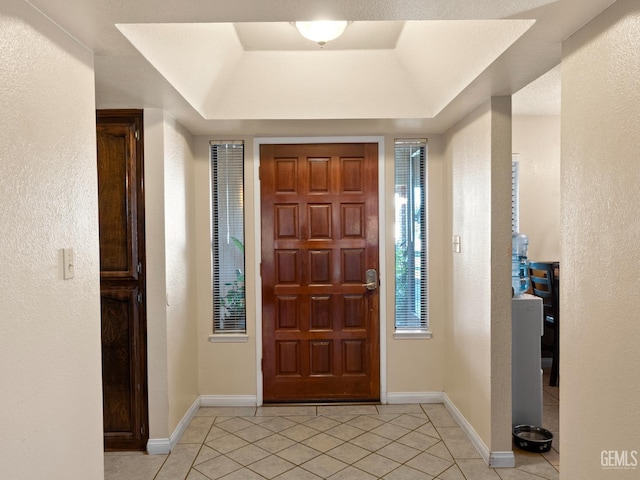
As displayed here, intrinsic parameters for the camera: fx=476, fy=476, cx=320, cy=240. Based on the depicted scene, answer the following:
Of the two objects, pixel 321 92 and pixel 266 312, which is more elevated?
pixel 321 92

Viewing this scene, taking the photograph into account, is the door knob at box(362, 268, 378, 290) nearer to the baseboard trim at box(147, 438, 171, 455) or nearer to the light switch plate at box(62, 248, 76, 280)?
the baseboard trim at box(147, 438, 171, 455)

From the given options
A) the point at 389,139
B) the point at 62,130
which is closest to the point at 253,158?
the point at 389,139

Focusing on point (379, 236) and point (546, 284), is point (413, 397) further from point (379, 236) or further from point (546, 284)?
point (546, 284)

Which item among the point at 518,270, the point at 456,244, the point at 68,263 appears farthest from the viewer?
the point at 456,244

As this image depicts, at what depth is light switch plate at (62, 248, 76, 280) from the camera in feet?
5.90

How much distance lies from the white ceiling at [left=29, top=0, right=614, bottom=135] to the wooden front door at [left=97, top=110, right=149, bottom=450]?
0.95 ft

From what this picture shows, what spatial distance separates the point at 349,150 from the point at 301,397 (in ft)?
7.00

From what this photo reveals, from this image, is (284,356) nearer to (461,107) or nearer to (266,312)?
(266,312)

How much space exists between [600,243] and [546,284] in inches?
106

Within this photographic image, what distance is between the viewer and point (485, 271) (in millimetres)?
2975

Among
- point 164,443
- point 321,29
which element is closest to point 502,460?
point 164,443

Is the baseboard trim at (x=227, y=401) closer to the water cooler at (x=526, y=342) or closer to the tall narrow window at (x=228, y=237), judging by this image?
the tall narrow window at (x=228, y=237)

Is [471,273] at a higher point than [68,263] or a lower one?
lower

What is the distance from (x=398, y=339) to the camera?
4023 millimetres
